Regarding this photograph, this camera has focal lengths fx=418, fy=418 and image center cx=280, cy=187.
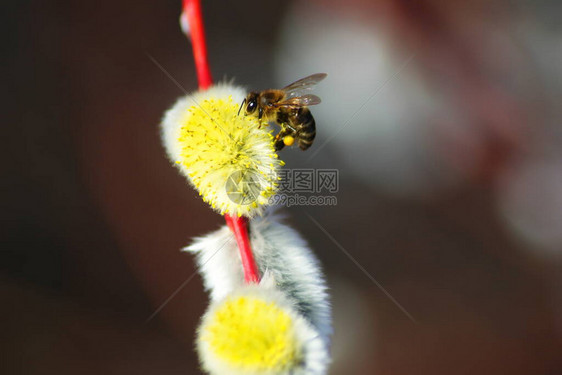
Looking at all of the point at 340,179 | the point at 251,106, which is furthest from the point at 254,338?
the point at 340,179

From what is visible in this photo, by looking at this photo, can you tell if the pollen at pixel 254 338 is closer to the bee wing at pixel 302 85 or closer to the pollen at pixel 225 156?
the pollen at pixel 225 156

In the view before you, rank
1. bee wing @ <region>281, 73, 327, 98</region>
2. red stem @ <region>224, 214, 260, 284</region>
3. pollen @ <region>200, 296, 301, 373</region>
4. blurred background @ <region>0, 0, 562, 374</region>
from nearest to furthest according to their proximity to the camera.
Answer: pollen @ <region>200, 296, 301, 373</region>, red stem @ <region>224, 214, 260, 284</region>, bee wing @ <region>281, 73, 327, 98</region>, blurred background @ <region>0, 0, 562, 374</region>

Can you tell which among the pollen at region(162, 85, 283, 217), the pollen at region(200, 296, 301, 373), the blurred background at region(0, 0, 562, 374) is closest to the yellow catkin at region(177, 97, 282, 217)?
the pollen at region(162, 85, 283, 217)

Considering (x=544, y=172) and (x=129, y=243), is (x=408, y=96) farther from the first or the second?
(x=129, y=243)

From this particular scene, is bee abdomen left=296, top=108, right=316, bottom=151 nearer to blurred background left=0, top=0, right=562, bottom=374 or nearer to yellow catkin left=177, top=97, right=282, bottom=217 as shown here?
yellow catkin left=177, top=97, right=282, bottom=217

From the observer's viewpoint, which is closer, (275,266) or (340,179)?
(275,266)

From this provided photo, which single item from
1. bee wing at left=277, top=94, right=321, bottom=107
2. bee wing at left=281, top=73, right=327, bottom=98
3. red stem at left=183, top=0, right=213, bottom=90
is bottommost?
bee wing at left=277, top=94, right=321, bottom=107

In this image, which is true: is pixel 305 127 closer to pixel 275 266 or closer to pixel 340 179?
pixel 275 266

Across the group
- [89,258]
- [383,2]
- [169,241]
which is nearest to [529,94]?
[383,2]
